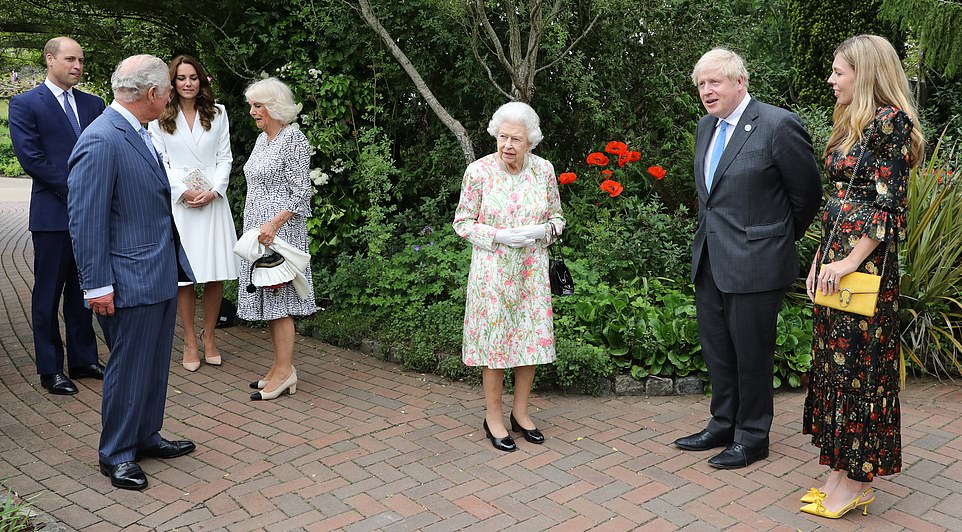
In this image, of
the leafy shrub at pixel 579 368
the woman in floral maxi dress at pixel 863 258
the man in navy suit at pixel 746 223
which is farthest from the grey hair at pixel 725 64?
the leafy shrub at pixel 579 368

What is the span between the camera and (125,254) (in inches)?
148

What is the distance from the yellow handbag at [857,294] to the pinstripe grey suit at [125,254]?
300 centimetres

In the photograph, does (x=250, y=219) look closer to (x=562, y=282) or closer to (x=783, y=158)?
(x=562, y=282)

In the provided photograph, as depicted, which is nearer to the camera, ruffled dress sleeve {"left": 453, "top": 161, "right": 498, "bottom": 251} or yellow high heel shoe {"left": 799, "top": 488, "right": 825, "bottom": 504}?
yellow high heel shoe {"left": 799, "top": 488, "right": 825, "bottom": 504}

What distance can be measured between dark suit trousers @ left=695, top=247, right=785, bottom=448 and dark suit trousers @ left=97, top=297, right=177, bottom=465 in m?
2.67

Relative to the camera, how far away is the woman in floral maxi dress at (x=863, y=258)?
3.28 metres

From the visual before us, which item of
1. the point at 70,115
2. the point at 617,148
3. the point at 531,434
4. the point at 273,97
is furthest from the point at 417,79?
the point at 531,434

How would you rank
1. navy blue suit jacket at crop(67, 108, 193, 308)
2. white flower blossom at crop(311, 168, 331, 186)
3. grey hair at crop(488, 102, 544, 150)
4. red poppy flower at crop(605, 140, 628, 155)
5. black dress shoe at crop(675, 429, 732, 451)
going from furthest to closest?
white flower blossom at crop(311, 168, 331, 186) < red poppy flower at crop(605, 140, 628, 155) < black dress shoe at crop(675, 429, 732, 451) < grey hair at crop(488, 102, 544, 150) < navy blue suit jacket at crop(67, 108, 193, 308)

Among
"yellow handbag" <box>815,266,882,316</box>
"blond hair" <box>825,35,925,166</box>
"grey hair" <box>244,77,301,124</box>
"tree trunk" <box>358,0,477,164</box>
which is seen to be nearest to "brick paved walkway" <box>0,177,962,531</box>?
"yellow handbag" <box>815,266,882,316</box>

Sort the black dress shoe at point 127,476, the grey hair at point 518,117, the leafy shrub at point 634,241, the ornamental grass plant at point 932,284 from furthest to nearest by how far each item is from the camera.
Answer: the leafy shrub at point 634,241, the ornamental grass plant at point 932,284, the grey hair at point 518,117, the black dress shoe at point 127,476

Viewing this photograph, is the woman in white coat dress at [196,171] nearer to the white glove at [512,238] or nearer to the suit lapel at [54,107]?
the suit lapel at [54,107]

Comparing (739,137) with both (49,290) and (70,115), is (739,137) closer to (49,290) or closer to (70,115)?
(70,115)

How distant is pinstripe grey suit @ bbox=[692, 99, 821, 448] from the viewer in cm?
381

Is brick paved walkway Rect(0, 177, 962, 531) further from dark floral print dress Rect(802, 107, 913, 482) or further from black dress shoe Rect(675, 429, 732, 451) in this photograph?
dark floral print dress Rect(802, 107, 913, 482)
